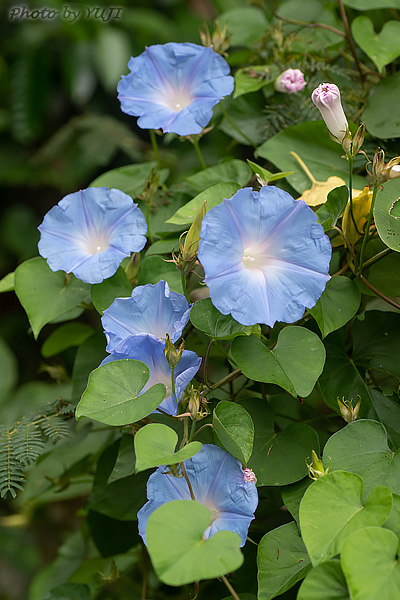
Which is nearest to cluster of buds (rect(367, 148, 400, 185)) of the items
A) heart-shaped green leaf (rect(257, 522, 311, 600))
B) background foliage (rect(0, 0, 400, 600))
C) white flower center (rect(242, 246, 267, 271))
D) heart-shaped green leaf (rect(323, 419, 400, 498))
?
background foliage (rect(0, 0, 400, 600))

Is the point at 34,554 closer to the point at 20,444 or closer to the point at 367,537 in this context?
the point at 20,444

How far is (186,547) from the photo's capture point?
40 cm

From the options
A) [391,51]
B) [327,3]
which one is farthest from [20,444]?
[327,3]

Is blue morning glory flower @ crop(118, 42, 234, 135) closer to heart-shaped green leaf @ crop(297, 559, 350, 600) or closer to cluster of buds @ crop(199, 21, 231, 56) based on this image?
cluster of buds @ crop(199, 21, 231, 56)

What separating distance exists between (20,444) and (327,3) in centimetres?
81

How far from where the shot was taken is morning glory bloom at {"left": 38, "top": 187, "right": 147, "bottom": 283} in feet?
2.09

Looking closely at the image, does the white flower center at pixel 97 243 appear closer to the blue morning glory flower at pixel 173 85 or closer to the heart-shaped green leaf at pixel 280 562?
the blue morning glory flower at pixel 173 85

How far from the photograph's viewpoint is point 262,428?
1.99 ft

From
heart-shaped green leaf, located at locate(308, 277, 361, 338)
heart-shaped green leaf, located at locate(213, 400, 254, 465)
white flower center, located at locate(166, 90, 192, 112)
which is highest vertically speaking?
white flower center, located at locate(166, 90, 192, 112)

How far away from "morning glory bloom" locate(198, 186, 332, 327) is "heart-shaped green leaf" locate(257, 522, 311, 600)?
191 millimetres

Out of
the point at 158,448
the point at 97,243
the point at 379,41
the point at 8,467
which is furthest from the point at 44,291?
the point at 379,41

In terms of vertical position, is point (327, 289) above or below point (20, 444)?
above

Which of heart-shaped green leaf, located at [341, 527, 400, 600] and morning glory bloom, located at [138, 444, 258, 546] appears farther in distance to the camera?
morning glory bloom, located at [138, 444, 258, 546]

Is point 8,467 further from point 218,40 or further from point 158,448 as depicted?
point 218,40
